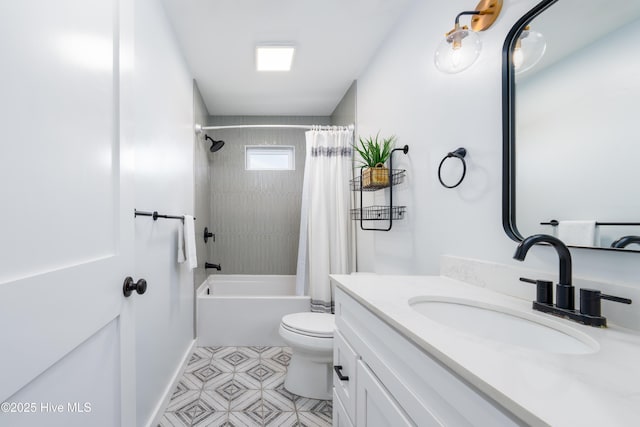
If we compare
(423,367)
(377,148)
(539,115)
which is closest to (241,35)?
(377,148)

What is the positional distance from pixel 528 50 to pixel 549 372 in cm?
100

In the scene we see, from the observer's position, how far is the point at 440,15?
1448 mm

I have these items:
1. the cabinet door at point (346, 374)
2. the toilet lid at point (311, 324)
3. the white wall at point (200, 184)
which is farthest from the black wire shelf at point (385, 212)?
the white wall at point (200, 184)

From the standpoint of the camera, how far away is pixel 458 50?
1146mm

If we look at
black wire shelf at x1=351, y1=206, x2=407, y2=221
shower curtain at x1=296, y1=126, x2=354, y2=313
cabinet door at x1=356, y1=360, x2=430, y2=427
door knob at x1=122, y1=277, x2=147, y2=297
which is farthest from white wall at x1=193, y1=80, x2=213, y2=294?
cabinet door at x1=356, y1=360, x2=430, y2=427

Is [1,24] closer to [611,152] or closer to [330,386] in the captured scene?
[611,152]

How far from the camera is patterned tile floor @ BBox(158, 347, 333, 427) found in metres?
1.60

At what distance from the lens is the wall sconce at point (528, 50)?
0.95 metres

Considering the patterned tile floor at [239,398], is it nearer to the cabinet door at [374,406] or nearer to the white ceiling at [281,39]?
the cabinet door at [374,406]

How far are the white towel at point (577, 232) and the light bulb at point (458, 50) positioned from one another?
0.67 m

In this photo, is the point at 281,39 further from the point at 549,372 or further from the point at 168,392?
the point at 168,392

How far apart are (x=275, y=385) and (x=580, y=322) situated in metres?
1.74

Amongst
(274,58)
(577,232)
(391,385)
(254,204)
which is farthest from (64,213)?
(254,204)

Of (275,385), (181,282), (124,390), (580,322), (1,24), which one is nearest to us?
(1,24)
